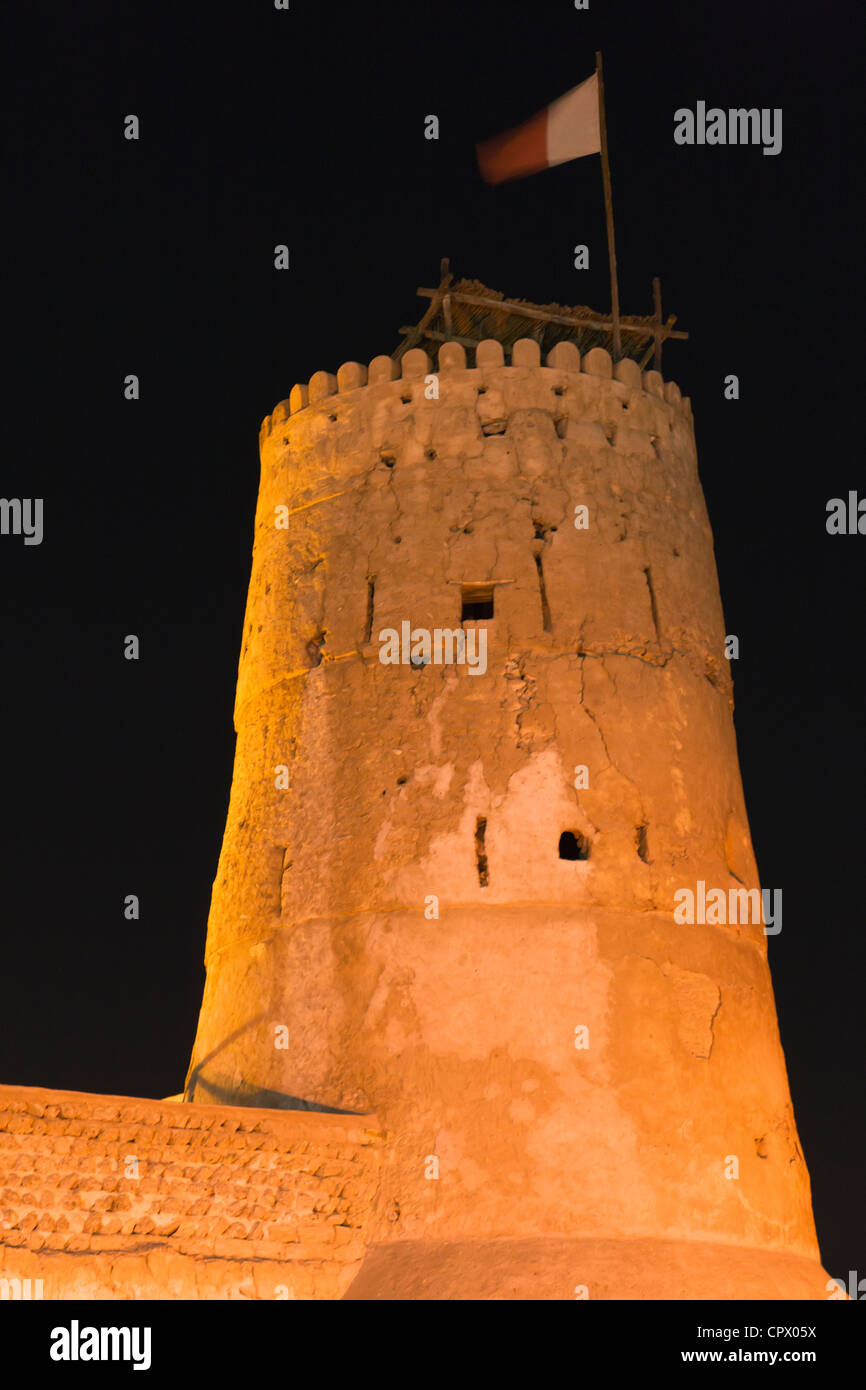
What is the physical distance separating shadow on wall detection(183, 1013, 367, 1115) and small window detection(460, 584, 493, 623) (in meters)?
4.22

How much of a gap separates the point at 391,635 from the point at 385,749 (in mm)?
1124

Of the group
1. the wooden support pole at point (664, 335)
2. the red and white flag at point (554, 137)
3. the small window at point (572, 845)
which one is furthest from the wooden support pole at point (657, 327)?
the small window at point (572, 845)

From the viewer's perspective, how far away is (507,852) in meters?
13.6

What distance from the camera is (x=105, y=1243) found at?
36.6 ft

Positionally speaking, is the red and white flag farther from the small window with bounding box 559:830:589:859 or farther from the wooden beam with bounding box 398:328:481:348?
the small window with bounding box 559:830:589:859

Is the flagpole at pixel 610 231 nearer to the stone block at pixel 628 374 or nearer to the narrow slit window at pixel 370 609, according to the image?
the stone block at pixel 628 374

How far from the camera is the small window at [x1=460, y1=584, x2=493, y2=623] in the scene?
14.9 metres

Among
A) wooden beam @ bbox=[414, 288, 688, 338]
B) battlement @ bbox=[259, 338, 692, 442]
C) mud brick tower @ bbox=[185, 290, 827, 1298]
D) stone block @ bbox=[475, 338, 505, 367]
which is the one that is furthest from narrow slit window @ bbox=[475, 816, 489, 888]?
wooden beam @ bbox=[414, 288, 688, 338]

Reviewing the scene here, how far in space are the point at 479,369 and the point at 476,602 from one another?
2.40 meters

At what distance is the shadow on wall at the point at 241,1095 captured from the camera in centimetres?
1323

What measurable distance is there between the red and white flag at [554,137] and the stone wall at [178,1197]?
10.9 meters

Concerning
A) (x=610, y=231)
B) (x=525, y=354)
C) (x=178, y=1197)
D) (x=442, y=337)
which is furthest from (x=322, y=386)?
(x=178, y=1197)

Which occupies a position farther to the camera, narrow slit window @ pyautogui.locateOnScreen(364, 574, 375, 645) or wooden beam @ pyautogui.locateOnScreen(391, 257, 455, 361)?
wooden beam @ pyautogui.locateOnScreen(391, 257, 455, 361)
